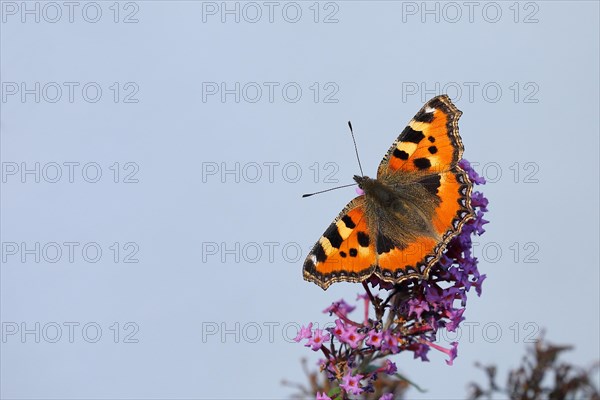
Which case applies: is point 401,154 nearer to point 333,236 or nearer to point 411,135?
point 411,135

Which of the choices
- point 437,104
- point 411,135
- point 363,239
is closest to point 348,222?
point 363,239

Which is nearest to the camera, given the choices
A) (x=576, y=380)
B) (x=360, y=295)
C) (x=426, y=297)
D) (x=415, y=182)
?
(x=426, y=297)

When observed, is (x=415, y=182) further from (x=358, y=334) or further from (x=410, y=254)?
(x=358, y=334)

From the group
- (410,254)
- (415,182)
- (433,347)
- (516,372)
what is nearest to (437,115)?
Answer: (415,182)

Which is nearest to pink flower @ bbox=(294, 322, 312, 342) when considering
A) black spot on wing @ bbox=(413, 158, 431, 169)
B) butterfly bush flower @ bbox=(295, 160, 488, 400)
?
butterfly bush flower @ bbox=(295, 160, 488, 400)

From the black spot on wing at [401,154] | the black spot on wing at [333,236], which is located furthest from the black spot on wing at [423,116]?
the black spot on wing at [333,236]

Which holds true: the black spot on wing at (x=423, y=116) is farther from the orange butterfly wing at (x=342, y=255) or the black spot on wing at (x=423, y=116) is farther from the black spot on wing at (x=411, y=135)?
the orange butterfly wing at (x=342, y=255)
